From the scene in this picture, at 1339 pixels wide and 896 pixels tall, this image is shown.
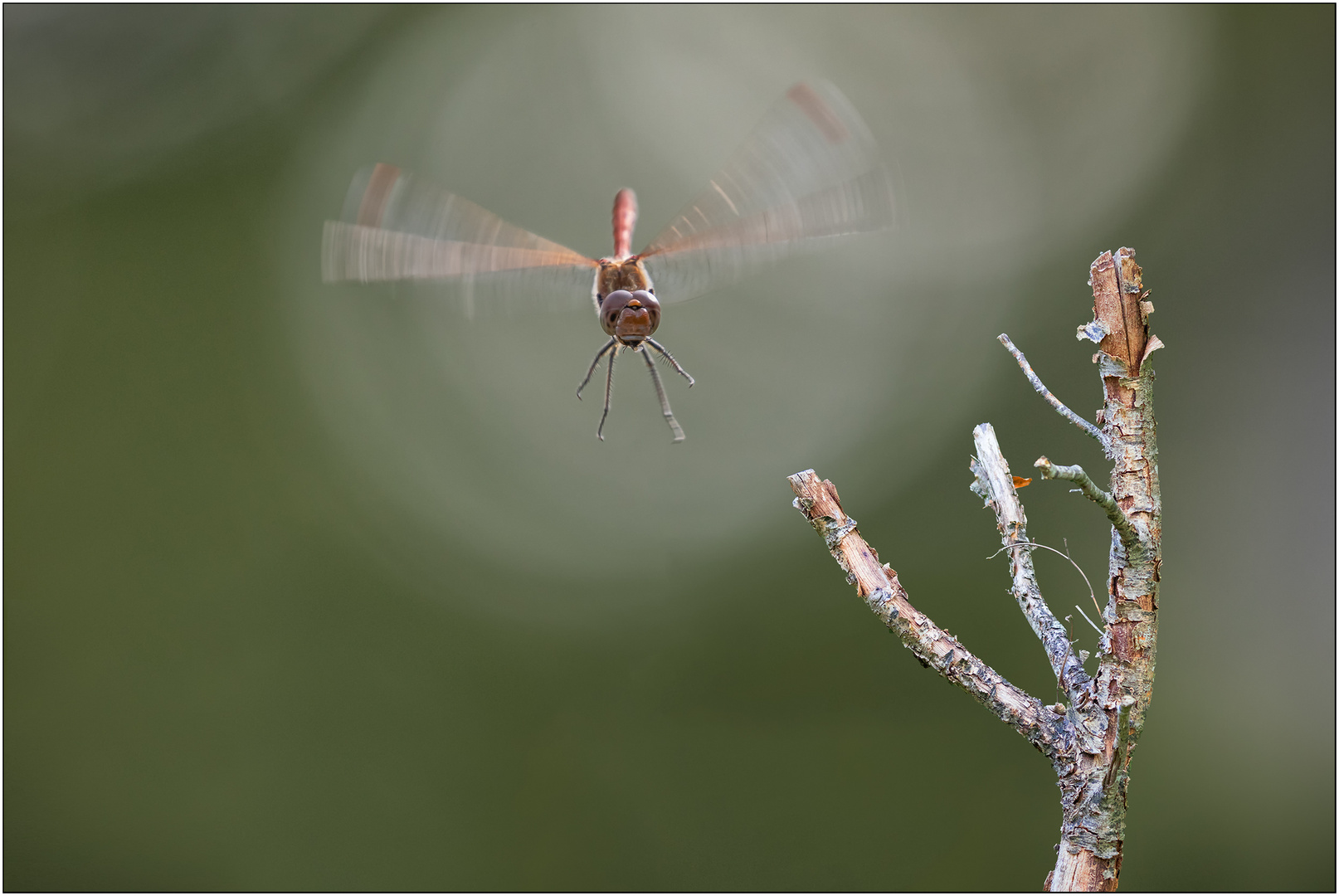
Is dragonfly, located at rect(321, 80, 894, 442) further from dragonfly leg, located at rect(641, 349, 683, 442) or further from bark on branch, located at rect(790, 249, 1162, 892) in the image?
bark on branch, located at rect(790, 249, 1162, 892)

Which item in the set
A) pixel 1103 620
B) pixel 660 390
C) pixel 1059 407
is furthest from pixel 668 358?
pixel 1103 620

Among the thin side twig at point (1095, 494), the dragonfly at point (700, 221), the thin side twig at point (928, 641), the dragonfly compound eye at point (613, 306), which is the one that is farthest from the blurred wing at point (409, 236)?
the thin side twig at point (1095, 494)

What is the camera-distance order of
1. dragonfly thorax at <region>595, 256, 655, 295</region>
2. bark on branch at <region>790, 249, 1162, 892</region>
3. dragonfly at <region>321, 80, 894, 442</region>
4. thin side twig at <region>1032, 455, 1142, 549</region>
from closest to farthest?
thin side twig at <region>1032, 455, 1142, 549</region> → bark on branch at <region>790, 249, 1162, 892</region> → dragonfly at <region>321, 80, 894, 442</region> → dragonfly thorax at <region>595, 256, 655, 295</region>

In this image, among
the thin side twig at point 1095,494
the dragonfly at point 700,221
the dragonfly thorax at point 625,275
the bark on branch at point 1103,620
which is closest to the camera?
the thin side twig at point 1095,494

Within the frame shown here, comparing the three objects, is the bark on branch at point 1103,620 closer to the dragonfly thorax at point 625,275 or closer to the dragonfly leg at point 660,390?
the dragonfly leg at point 660,390

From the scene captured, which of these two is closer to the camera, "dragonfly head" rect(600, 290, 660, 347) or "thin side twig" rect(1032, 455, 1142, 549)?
"thin side twig" rect(1032, 455, 1142, 549)

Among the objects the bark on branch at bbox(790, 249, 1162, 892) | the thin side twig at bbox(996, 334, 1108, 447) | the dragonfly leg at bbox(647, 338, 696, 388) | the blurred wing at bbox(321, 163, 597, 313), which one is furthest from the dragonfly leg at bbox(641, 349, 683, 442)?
the thin side twig at bbox(996, 334, 1108, 447)

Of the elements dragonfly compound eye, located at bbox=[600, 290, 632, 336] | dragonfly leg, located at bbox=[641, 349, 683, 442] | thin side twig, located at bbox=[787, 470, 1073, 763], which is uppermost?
dragonfly compound eye, located at bbox=[600, 290, 632, 336]

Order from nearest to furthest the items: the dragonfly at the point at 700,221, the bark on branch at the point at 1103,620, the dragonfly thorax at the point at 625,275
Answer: the bark on branch at the point at 1103,620 < the dragonfly at the point at 700,221 < the dragonfly thorax at the point at 625,275
